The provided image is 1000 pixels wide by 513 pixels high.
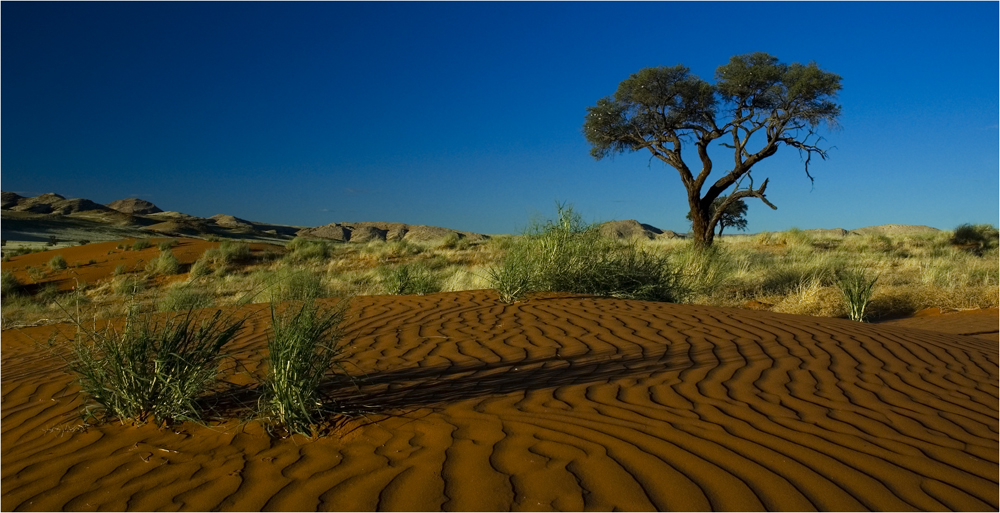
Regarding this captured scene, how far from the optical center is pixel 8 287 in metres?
18.7

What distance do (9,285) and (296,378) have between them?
19.7 metres

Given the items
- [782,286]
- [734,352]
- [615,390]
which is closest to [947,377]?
[734,352]

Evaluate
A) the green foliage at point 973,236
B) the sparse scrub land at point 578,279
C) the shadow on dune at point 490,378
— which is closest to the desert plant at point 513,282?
the sparse scrub land at point 578,279

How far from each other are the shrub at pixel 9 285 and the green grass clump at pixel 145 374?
17076mm

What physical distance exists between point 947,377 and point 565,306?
4.19m

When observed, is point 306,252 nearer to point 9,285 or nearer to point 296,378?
point 9,285

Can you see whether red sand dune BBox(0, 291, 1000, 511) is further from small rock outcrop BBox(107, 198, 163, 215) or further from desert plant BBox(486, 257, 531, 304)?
small rock outcrop BBox(107, 198, 163, 215)

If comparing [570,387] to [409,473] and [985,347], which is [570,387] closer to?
[409,473]

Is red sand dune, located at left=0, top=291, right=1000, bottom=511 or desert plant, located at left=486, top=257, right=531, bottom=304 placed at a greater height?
desert plant, located at left=486, top=257, right=531, bottom=304

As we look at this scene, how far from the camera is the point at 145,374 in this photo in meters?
4.16

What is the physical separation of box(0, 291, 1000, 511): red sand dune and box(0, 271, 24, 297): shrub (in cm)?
1483

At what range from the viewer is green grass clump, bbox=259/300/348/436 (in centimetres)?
379

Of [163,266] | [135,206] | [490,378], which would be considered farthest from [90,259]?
[135,206]

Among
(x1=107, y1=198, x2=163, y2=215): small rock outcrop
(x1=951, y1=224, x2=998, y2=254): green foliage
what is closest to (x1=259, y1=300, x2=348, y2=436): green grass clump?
(x1=951, y1=224, x2=998, y2=254): green foliage
